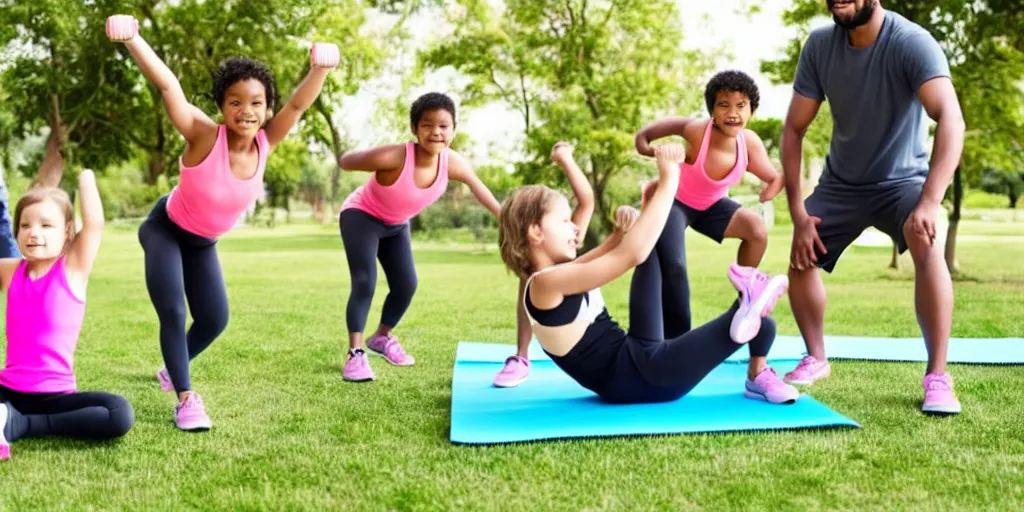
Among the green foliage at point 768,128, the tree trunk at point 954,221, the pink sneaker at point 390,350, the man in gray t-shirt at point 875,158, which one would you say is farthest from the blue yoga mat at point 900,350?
the green foliage at point 768,128

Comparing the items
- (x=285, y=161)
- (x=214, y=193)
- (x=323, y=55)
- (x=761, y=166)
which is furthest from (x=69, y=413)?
(x=285, y=161)

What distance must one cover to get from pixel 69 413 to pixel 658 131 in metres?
2.63

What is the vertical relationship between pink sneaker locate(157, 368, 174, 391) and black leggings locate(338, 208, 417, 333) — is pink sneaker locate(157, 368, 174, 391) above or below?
below

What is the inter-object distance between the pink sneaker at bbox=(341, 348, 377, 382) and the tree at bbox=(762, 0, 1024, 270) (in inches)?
316

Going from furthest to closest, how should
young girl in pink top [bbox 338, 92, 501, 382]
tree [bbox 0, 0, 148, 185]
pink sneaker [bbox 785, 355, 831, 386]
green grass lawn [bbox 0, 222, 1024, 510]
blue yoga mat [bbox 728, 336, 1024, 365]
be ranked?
1. tree [bbox 0, 0, 148, 185]
2. blue yoga mat [bbox 728, 336, 1024, 365]
3. young girl in pink top [bbox 338, 92, 501, 382]
4. pink sneaker [bbox 785, 355, 831, 386]
5. green grass lawn [bbox 0, 222, 1024, 510]

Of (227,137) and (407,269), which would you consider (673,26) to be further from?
(227,137)

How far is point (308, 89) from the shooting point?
138 inches

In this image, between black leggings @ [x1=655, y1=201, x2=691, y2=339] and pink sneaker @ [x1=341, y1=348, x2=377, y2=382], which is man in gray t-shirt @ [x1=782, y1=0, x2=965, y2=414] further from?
pink sneaker @ [x1=341, y1=348, x2=377, y2=382]

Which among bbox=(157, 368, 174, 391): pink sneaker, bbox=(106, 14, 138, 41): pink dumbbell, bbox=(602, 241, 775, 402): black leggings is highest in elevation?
bbox=(106, 14, 138, 41): pink dumbbell

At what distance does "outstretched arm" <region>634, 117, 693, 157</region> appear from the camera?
4.32 meters

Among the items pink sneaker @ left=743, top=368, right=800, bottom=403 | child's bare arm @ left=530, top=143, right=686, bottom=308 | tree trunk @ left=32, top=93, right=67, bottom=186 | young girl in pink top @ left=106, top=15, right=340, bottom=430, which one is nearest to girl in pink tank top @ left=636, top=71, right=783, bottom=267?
pink sneaker @ left=743, top=368, right=800, bottom=403

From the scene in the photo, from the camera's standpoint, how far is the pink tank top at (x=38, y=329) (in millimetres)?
3186

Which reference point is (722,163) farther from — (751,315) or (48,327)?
(48,327)

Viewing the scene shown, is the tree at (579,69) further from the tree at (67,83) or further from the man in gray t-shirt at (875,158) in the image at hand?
the man in gray t-shirt at (875,158)
